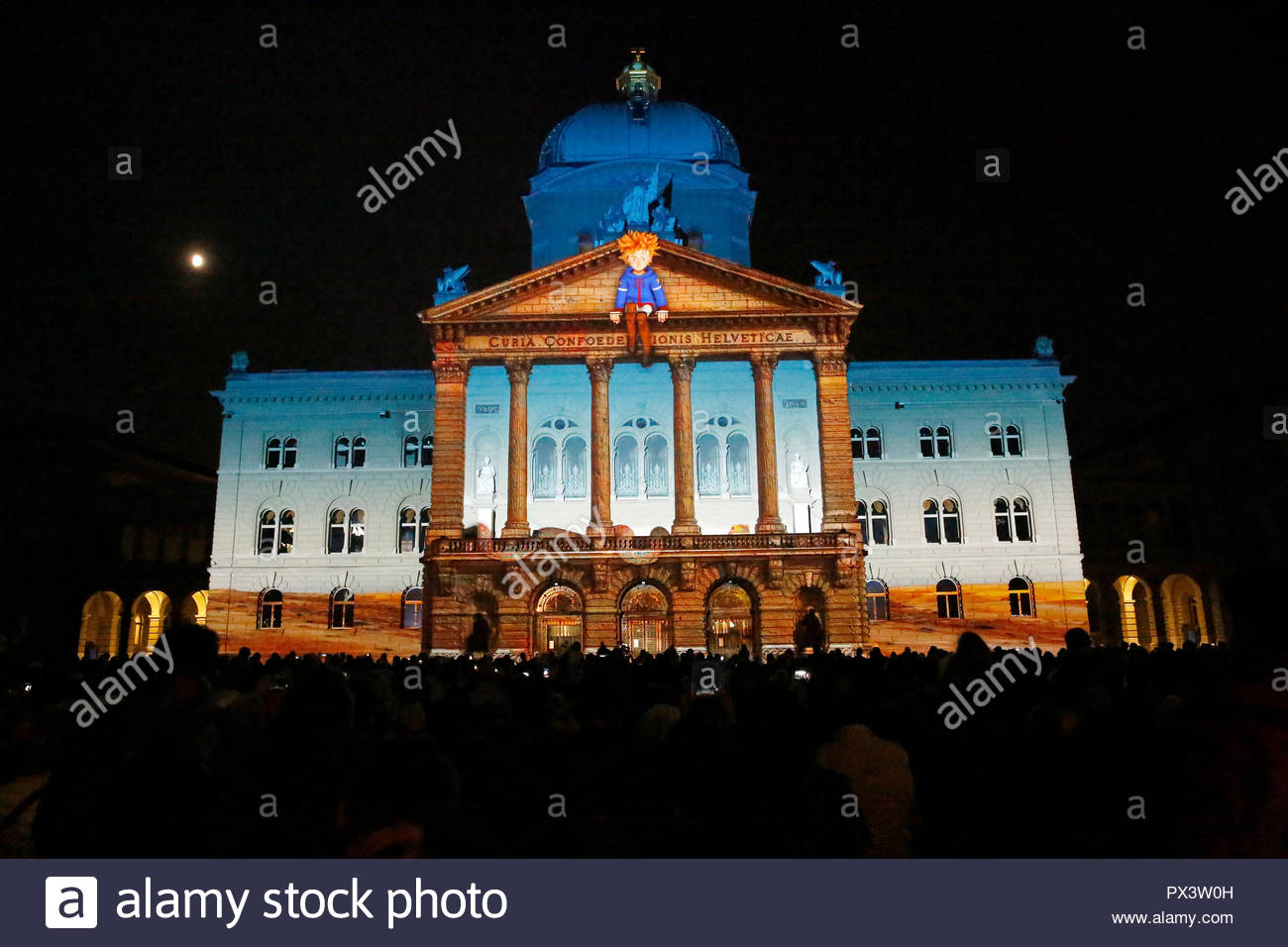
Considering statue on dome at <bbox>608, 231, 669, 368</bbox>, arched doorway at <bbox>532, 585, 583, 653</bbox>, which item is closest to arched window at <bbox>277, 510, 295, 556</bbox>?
arched doorway at <bbox>532, 585, 583, 653</bbox>

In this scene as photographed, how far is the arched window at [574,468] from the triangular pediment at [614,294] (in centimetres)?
620

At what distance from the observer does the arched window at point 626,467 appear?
43094 mm

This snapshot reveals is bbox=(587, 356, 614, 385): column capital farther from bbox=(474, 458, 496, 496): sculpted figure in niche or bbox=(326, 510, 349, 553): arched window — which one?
bbox=(326, 510, 349, 553): arched window

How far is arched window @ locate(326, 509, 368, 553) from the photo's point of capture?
4562cm

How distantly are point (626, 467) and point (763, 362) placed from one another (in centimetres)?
803

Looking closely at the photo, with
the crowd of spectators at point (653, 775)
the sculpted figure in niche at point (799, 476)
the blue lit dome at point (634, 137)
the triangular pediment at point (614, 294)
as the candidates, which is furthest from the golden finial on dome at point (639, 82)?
the crowd of spectators at point (653, 775)

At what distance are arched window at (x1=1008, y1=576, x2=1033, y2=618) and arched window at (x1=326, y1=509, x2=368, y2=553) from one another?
30549mm

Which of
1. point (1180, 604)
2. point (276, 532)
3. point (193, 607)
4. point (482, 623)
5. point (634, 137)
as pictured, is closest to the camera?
point (482, 623)

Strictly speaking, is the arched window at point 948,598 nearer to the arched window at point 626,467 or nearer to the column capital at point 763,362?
the column capital at point 763,362

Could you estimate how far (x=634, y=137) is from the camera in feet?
169

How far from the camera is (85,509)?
153 feet

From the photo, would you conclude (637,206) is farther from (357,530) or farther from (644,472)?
(357,530)

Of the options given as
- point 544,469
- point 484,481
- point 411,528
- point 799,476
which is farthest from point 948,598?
point 411,528
